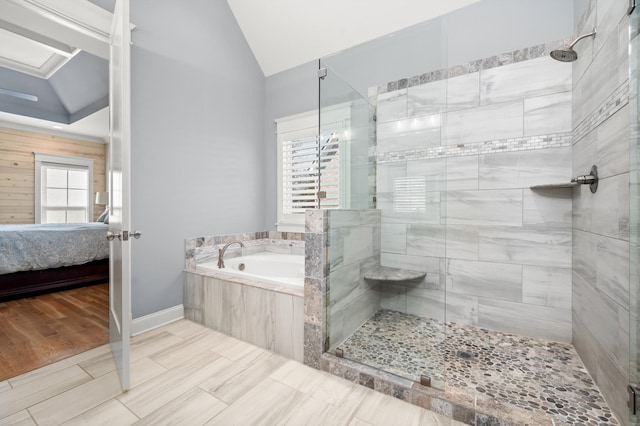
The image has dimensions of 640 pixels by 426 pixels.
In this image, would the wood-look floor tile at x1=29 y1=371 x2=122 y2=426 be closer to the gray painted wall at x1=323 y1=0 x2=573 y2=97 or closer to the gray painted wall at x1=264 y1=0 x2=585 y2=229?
the gray painted wall at x1=264 y1=0 x2=585 y2=229

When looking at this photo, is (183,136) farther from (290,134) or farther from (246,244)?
(246,244)

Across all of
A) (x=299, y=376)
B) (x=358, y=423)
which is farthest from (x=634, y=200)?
(x=299, y=376)

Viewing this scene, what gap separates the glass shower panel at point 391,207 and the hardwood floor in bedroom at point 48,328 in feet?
6.08

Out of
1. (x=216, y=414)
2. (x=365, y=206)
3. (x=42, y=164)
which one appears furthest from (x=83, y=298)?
(x=42, y=164)

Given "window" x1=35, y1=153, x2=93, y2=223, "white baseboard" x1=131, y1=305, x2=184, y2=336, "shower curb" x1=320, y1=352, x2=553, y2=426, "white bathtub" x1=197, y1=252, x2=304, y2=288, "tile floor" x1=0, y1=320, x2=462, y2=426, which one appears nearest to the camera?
"shower curb" x1=320, y1=352, x2=553, y2=426

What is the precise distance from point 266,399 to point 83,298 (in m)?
2.89

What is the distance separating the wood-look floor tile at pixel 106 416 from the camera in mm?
1283

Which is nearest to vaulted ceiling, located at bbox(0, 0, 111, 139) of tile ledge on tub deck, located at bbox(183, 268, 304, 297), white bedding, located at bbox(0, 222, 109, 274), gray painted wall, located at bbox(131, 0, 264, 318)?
gray painted wall, located at bbox(131, 0, 264, 318)

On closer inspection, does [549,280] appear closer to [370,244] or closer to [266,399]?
[370,244]

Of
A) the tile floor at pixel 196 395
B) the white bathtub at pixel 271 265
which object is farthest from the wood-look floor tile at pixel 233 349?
the white bathtub at pixel 271 265

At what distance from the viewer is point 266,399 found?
1.46 m

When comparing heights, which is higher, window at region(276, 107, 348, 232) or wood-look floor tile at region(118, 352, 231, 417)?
window at region(276, 107, 348, 232)

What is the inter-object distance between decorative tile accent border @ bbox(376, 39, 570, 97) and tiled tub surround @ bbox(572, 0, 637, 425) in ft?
0.64

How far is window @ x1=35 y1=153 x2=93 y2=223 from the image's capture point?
5.29 m
